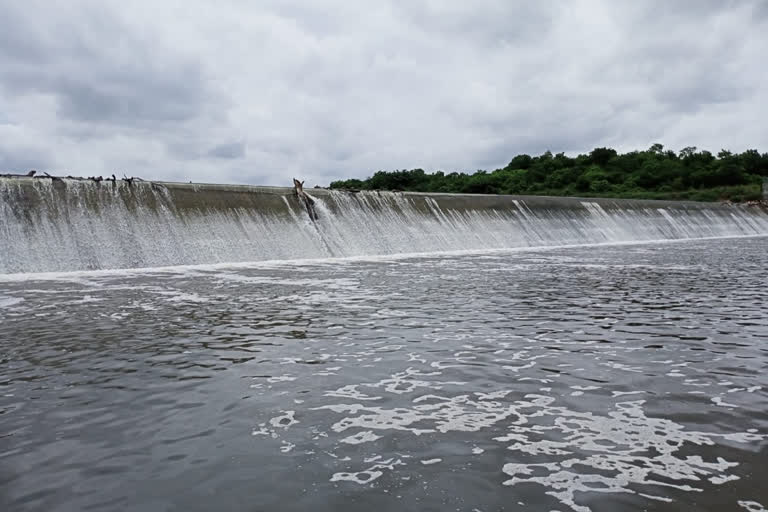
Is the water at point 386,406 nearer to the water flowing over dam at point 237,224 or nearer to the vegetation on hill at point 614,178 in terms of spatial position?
the water flowing over dam at point 237,224

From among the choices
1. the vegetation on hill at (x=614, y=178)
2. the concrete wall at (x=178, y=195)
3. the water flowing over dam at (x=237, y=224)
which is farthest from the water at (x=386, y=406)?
the vegetation on hill at (x=614, y=178)

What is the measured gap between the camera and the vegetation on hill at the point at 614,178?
204ft

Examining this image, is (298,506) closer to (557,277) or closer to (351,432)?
(351,432)

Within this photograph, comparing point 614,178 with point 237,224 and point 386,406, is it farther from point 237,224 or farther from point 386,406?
point 386,406

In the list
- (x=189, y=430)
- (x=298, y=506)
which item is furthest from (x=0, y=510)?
(x=298, y=506)

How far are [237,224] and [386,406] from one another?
17417mm

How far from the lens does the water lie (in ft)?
10.4

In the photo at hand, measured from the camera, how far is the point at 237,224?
20875 millimetres

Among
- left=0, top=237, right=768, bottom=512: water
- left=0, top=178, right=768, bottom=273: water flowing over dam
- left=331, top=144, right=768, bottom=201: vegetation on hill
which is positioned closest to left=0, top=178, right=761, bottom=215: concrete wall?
left=0, top=178, right=768, bottom=273: water flowing over dam

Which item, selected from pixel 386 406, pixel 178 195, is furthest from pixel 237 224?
pixel 386 406

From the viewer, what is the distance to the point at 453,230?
2677 centimetres

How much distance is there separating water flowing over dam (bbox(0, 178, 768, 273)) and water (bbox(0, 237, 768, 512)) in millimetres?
8658

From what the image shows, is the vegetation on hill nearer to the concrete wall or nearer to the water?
the concrete wall

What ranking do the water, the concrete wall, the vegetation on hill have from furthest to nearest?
the vegetation on hill < the concrete wall < the water
